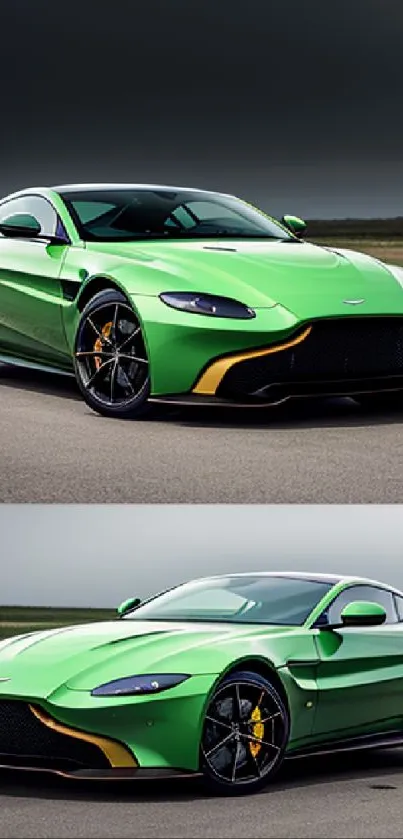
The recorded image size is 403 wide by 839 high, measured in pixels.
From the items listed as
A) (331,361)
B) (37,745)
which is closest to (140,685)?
(37,745)

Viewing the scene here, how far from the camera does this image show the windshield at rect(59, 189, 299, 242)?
10688mm

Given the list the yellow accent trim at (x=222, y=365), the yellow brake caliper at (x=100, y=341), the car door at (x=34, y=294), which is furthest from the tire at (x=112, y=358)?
the car door at (x=34, y=294)

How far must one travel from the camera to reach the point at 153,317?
9.45 m

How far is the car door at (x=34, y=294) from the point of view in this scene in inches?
410

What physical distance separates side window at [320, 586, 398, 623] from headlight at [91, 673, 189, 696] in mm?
1409

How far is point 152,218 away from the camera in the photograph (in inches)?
427

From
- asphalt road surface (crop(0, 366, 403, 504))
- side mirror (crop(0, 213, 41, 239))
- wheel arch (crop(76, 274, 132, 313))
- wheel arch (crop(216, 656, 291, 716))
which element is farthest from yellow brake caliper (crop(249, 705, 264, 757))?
side mirror (crop(0, 213, 41, 239))

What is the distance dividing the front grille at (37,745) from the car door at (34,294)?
3.02 m

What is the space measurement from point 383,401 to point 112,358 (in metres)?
2.26

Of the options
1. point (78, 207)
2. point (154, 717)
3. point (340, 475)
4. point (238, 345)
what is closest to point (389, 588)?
point (340, 475)

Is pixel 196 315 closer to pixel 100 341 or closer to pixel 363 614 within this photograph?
pixel 100 341

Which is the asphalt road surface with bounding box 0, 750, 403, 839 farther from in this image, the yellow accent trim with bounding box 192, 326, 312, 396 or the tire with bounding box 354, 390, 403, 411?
the tire with bounding box 354, 390, 403, 411

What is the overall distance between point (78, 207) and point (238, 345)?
2.18 metres

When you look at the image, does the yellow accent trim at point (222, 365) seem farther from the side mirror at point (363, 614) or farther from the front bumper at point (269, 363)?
the side mirror at point (363, 614)
